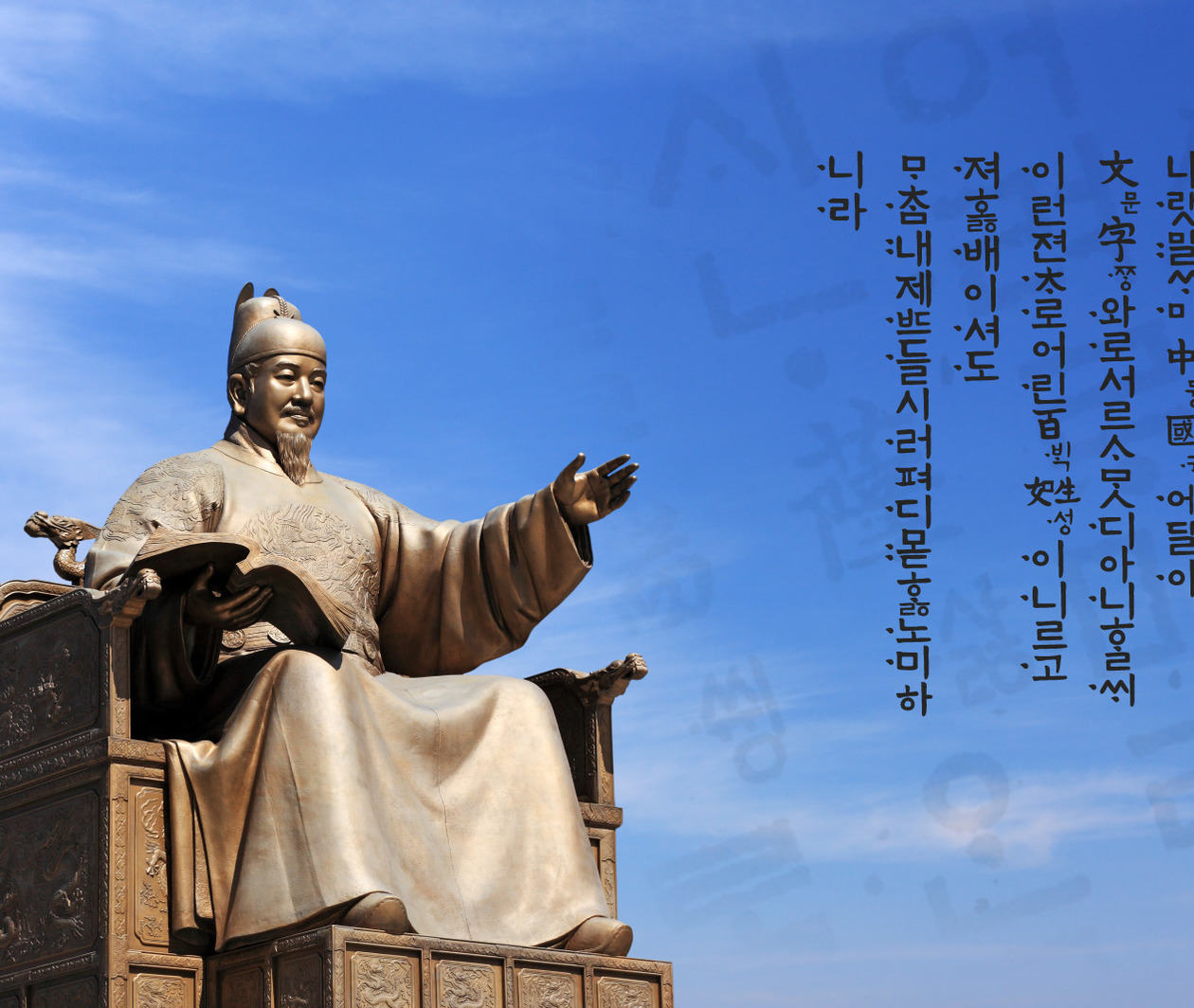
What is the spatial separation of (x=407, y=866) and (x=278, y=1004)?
732 mm

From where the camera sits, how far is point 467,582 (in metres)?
9.27

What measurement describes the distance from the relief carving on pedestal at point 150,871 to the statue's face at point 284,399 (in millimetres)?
2013

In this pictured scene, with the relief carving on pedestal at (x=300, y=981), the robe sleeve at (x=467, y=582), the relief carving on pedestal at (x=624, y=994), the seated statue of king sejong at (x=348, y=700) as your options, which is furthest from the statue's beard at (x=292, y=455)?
the relief carving on pedestal at (x=624, y=994)

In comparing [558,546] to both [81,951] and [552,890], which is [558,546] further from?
[81,951]

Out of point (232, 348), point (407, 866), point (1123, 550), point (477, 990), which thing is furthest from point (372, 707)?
point (1123, 550)

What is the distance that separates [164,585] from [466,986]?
1912 millimetres

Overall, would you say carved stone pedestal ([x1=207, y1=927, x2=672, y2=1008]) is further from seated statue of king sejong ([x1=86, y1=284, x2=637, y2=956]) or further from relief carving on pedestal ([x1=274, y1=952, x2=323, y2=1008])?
seated statue of king sejong ([x1=86, y1=284, x2=637, y2=956])

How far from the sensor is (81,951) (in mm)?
7562

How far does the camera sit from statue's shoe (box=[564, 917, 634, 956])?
8008 mm

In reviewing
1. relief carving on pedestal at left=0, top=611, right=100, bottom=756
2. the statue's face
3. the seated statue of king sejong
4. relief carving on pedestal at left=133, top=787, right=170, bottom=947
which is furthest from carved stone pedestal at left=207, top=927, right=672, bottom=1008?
the statue's face

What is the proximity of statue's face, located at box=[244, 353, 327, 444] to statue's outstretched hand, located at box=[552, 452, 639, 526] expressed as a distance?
117 centimetres

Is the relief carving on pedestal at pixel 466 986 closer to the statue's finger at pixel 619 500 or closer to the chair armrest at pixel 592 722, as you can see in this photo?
the chair armrest at pixel 592 722

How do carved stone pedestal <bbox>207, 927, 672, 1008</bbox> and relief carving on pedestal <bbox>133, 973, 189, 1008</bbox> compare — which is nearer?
carved stone pedestal <bbox>207, 927, 672, 1008</bbox>

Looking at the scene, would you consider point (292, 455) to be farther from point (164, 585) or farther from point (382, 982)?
point (382, 982)
